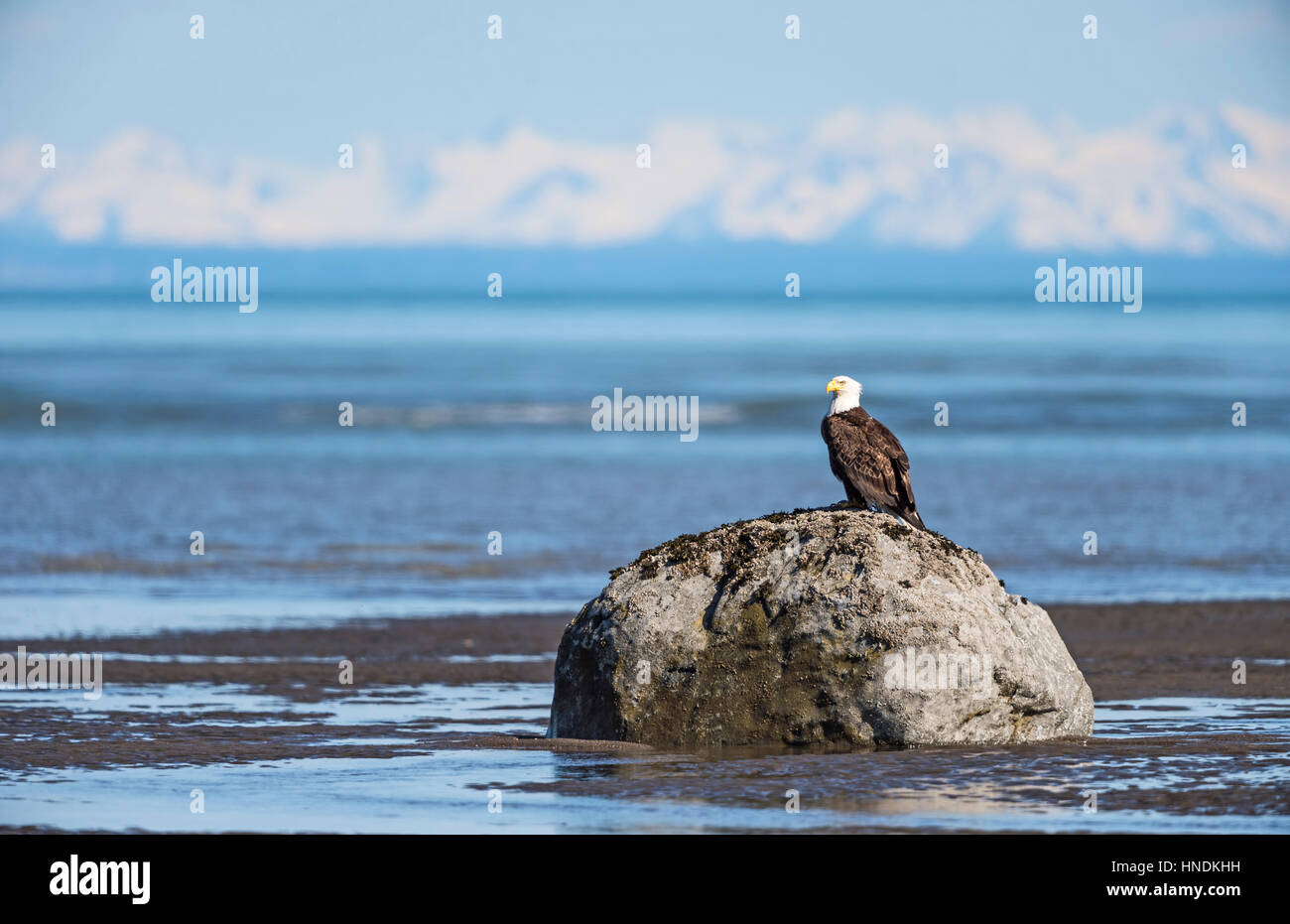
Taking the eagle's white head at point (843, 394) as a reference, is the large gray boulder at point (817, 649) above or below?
below

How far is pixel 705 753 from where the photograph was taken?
9.55 m

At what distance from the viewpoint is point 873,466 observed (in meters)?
10.5

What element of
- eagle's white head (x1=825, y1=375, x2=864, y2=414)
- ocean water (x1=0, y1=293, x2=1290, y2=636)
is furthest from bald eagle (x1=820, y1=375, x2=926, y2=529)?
ocean water (x1=0, y1=293, x2=1290, y2=636)

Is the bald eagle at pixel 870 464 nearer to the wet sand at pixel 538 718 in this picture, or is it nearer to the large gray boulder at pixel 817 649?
the large gray boulder at pixel 817 649

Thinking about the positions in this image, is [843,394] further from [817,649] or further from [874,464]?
[817,649]

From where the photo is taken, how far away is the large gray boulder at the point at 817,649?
31.0 ft

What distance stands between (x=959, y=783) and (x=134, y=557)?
42.9 ft

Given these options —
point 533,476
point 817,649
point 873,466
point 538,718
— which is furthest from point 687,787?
point 533,476

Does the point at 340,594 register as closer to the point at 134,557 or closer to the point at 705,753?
the point at 134,557

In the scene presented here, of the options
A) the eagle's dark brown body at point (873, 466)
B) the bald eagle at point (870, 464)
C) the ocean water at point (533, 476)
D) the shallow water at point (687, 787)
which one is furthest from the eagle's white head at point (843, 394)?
the ocean water at point (533, 476)

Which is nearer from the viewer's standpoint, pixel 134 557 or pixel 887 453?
pixel 887 453
